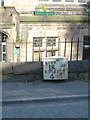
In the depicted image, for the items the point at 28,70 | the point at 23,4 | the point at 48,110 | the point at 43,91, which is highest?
the point at 23,4

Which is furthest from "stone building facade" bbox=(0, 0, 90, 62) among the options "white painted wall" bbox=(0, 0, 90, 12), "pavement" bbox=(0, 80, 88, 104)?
"pavement" bbox=(0, 80, 88, 104)

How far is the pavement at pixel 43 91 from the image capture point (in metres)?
6.15

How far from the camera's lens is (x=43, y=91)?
6.93m

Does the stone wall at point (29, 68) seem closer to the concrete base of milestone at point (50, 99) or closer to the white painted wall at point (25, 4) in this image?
the concrete base of milestone at point (50, 99)

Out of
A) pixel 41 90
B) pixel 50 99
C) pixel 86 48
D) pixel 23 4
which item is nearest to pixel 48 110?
pixel 50 99

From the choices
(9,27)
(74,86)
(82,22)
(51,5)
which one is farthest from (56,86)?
(51,5)

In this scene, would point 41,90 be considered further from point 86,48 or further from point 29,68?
point 86,48

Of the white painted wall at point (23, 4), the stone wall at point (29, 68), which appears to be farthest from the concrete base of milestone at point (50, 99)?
the white painted wall at point (23, 4)

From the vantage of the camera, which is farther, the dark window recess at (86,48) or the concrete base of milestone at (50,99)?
the dark window recess at (86,48)

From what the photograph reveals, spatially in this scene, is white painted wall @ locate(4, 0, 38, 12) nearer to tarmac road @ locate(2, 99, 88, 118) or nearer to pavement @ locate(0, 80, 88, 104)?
pavement @ locate(0, 80, 88, 104)

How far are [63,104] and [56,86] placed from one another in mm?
1727

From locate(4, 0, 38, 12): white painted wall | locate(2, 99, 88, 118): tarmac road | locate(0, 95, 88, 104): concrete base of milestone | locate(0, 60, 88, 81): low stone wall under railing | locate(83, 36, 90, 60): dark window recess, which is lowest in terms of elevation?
locate(2, 99, 88, 118): tarmac road

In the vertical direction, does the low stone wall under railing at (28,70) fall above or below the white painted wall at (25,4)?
below

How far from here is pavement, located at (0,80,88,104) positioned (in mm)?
6148
